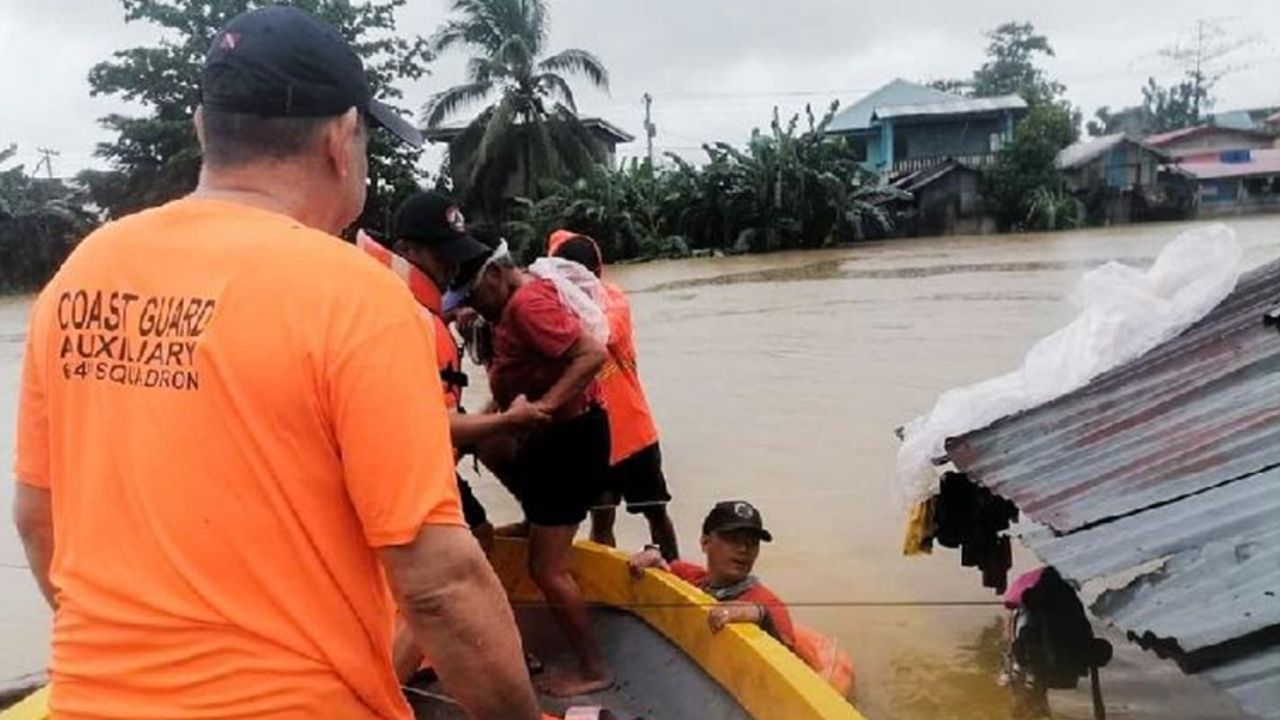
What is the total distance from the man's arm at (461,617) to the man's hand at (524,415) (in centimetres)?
197

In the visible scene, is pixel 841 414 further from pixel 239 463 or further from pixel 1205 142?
pixel 1205 142

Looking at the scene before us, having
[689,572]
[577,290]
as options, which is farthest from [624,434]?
[577,290]

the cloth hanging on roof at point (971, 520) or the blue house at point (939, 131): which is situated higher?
the blue house at point (939, 131)

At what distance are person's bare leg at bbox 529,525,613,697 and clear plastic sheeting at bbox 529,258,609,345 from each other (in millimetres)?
647

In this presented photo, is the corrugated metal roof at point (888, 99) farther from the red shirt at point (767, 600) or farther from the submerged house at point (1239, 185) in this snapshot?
the red shirt at point (767, 600)

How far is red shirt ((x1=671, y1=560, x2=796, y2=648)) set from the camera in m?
3.78

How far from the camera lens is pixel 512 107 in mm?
33375

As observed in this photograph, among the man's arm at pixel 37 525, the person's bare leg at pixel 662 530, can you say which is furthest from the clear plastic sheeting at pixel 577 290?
the man's arm at pixel 37 525

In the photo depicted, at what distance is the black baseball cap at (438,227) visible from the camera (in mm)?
3508

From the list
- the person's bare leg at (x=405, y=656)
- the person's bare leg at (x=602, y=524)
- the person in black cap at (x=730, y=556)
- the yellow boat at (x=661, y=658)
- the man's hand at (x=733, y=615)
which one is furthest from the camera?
the person's bare leg at (x=602, y=524)

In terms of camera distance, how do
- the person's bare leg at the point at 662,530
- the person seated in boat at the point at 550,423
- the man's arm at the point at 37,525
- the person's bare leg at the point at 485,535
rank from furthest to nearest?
the person's bare leg at the point at 662,530 → the person's bare leg at the point at 485,535 → the person seated in boat at the point at 550,423 → the man's arm at the point at 37,525

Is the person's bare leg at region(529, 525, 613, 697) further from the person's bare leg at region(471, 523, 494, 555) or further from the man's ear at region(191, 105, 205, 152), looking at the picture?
the man's ear at region(191, 105, 205, 152)

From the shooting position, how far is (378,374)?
1.33 metres

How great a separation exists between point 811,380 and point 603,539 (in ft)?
26.3
